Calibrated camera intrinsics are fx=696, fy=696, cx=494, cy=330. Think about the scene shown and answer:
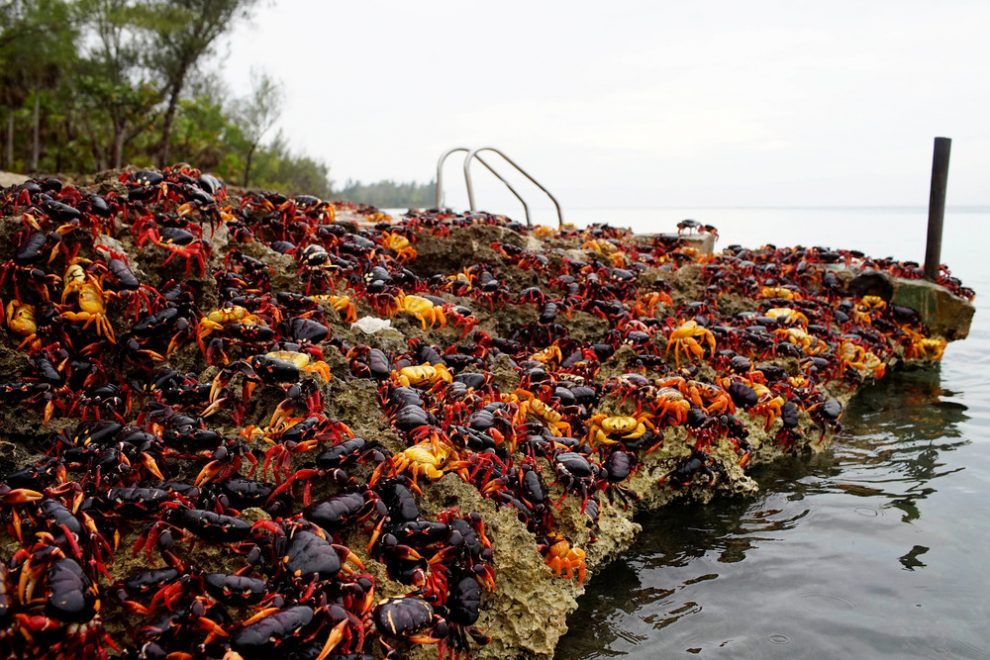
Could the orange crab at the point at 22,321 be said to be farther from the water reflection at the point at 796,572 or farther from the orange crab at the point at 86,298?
the water reflection at the point at 796,572

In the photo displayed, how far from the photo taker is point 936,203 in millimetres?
13773

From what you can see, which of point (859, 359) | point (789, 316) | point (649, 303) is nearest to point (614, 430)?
point (649, 303)

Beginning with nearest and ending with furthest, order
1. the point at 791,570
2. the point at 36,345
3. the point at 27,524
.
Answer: the point at 27,524 < the point at 36,345 < the point at 791,570

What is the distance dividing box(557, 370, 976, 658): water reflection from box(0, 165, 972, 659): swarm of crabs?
400 mm

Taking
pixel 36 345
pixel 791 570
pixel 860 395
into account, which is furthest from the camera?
pixel 860 395

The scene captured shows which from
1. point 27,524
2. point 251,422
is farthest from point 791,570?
point 27,524

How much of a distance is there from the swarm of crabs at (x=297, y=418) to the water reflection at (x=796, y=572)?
0.40 metres

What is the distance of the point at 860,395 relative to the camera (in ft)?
33.7

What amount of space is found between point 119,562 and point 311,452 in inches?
44.2

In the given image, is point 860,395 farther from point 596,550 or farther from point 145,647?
point 145,647

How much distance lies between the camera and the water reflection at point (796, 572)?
14.3ft

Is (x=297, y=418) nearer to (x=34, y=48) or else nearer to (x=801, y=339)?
(x=801, y=339)

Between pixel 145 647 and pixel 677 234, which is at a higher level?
pixel 677 234

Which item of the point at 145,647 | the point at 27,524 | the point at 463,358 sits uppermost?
the point at 463,358
